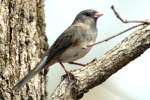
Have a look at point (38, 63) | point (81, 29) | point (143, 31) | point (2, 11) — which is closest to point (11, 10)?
point (2, 11)

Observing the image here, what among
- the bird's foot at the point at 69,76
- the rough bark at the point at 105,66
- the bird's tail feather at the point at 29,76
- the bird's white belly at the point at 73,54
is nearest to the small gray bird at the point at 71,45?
the bird's white belly at the point at 73,54

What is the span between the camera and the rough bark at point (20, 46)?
559cm

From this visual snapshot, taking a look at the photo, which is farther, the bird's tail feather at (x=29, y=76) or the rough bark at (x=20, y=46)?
the rough bark at (x=20, y=46)

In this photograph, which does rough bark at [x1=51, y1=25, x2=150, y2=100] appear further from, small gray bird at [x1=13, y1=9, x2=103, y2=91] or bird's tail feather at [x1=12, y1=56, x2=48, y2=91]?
small gray bird at [x1=13, y1=9, x2=103, y2=91]

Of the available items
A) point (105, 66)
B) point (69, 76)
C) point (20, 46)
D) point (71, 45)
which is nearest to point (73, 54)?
point (71, 45)

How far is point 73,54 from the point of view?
20.4ft

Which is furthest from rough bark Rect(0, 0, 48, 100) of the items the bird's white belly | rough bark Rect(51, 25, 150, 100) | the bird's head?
the bird's head

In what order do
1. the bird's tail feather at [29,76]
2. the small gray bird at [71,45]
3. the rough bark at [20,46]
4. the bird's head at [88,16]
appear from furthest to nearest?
the bird's head at [88,16]
the small gray bird at [71,45]
the rough bark at [20,46]
the bird's tail feather at [29,76]

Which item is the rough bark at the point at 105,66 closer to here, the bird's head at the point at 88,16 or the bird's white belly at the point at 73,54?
the bird's white belly at the point at 73,54

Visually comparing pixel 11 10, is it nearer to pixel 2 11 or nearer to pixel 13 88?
pixel 2 11

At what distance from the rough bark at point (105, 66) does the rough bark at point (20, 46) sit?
0.53 m

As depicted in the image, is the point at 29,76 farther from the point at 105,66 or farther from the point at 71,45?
Answer: the point at 71,45

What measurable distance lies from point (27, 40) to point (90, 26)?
43.0 inches

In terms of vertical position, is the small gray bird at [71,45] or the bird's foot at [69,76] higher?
the bird's foot at [69,76]
